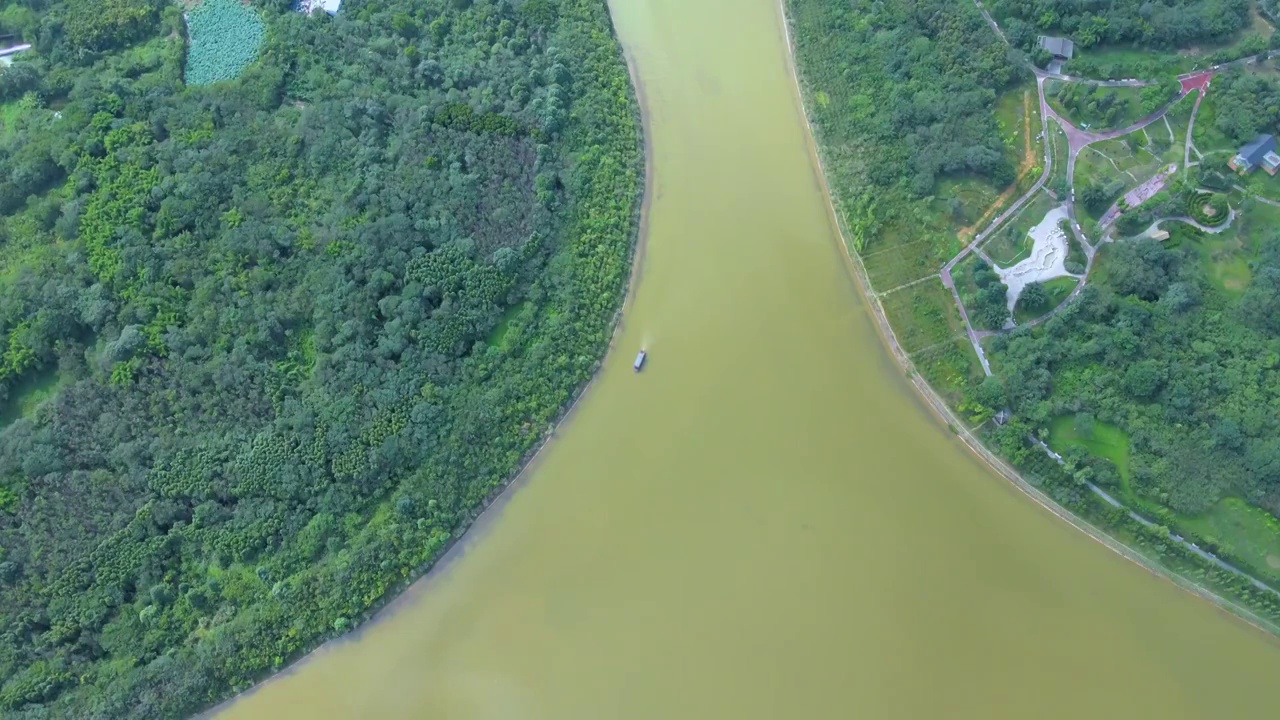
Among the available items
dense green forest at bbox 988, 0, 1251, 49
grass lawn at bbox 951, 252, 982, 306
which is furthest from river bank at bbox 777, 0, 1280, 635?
dense green forest at bbox 988, 0, 1251, 49

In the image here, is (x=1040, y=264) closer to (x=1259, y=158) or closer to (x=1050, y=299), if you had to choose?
(x=1050, y=299)

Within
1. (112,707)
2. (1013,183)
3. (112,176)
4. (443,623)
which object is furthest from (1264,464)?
(112,176)

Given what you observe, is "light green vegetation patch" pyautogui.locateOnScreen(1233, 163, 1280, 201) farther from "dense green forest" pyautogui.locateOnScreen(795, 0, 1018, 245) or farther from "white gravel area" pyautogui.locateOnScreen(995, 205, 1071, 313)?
"dense green forest" pyautogui.locateOnScreen(795, 0, 1018, 245)

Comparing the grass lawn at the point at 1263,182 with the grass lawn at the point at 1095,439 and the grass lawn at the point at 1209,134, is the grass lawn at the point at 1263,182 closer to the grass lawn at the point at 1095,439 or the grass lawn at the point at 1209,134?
the grass lawn at the point at 1209,134

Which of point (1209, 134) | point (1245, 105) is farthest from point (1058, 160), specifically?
point (1245, 105)

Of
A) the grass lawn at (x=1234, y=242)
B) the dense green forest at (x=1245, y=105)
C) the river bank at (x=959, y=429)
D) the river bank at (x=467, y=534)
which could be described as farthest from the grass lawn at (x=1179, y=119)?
the river bank at (x=467, y=534)

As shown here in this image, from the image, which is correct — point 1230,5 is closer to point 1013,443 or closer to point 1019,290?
point 1019,290
